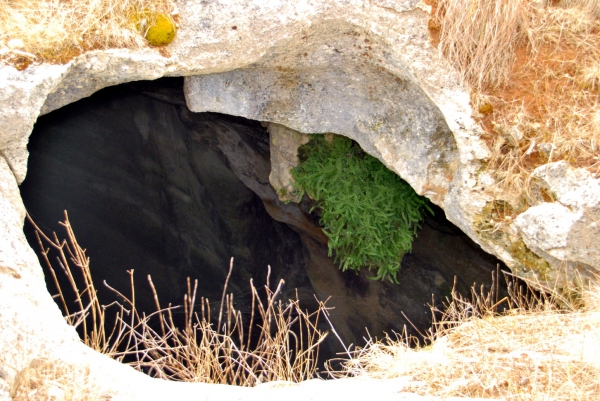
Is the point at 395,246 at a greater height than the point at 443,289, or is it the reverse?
the point at 395,246

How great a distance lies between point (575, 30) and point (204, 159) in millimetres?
3139

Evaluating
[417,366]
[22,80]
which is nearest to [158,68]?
[22,80]

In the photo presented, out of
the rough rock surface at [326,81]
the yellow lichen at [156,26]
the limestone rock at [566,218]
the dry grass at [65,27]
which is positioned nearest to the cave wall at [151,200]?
the rough rock surface at [326,81]

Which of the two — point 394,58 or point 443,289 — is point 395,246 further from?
point 394,58

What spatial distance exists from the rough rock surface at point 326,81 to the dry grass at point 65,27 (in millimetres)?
71

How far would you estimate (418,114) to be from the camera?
3.37 meters

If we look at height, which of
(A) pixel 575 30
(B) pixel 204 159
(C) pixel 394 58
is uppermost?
(A) pixel 575 30

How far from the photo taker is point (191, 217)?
4.75 m

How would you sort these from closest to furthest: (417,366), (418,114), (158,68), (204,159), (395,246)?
(417,366), (158,68), (418,114), (395,246), (204,159)

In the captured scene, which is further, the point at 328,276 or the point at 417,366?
the point at 328,276

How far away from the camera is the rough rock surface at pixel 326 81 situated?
2.61 metres

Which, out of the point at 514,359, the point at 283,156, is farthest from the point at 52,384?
the point at 283,156

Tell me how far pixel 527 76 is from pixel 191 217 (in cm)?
306

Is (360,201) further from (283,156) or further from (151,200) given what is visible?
(151,200)
